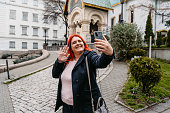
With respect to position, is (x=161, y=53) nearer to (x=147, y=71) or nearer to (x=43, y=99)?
(x=147, y=71)

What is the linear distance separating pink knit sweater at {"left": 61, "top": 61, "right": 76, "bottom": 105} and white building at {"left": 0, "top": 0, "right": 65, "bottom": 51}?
3079 centimetres

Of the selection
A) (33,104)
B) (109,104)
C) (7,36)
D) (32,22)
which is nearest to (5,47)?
(7,36)

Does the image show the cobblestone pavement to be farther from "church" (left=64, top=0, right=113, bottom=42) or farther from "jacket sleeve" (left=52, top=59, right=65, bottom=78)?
"church" (left=64, top=0, right=113, bottom=42)

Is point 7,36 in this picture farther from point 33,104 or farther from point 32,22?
point 33,104

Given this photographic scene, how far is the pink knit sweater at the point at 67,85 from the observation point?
2.26m

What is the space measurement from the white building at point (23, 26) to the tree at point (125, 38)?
22.9 metres

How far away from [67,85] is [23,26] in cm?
3571

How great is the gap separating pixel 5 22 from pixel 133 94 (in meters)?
34.4

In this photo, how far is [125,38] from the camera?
1201cm

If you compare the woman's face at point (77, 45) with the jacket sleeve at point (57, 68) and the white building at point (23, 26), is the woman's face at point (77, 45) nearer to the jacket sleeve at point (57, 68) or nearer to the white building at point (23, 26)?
the jacket sleeve at point (57, 68)

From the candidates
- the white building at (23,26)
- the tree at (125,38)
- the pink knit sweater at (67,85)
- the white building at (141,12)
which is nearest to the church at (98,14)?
the white building at (141,12)

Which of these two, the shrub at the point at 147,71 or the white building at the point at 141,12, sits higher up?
the white building at the point at 141,12

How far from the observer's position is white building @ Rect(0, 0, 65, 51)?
101 feet

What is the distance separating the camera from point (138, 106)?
4184 mm
